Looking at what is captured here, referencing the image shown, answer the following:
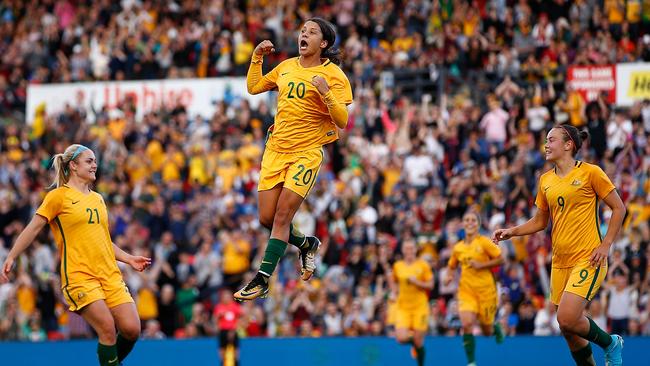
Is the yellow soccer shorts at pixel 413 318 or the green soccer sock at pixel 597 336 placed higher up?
the green soccer sock at pixel 597 336

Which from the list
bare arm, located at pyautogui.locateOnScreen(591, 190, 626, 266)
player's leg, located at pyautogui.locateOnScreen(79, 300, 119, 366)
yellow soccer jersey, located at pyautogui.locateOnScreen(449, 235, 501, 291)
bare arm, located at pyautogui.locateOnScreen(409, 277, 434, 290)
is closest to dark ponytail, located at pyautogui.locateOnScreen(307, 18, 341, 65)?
bare arm, located at pyautogui.locateOnScreen(591, 190, 626, 266)

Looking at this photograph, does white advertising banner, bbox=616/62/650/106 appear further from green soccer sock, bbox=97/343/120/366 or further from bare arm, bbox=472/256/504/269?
green soccer sock, bbox=97/343/120/366

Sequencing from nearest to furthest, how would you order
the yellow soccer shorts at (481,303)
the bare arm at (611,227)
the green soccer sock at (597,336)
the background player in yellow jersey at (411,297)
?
the bare arm at (611,227) → the green soccer sock at (597,336) → the yellow soccer shorts at (481,303) → the background player in yellow jersey at (411,297)

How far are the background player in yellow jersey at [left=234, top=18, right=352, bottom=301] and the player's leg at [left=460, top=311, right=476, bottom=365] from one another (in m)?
5.08

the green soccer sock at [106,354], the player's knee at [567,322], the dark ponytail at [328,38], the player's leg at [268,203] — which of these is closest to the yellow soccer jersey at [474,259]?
the player's knee at [567,322]

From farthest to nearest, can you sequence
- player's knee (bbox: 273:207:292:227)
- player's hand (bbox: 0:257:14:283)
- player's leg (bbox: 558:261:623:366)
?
player's leg (bbox: 558:261:623:366), player's knee (bbox: 273:207:292:227), player's hand (bbox: 0:257:14:283)

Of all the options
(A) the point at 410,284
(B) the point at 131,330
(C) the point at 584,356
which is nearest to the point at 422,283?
(A) the point at 410,284

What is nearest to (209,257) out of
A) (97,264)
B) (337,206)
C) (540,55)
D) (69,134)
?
(337,206)

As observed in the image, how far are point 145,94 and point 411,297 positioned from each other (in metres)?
9.71

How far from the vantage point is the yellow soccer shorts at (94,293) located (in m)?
11.7

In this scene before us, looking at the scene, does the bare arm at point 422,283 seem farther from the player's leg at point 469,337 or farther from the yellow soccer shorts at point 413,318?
the player's leg at point 469,337

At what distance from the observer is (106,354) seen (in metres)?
11.8

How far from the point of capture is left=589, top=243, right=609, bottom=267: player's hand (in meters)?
11.8

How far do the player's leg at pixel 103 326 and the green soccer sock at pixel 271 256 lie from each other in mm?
1517
